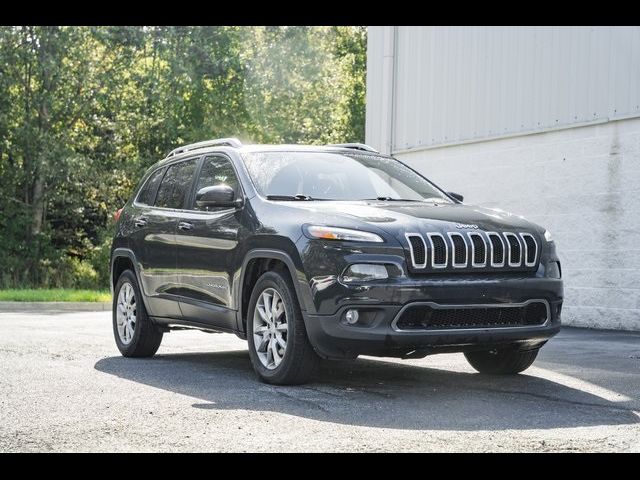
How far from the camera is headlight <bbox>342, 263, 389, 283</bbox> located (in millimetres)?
7098

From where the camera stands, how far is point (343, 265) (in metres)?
7.12

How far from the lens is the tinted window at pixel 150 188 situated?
10.1 metres

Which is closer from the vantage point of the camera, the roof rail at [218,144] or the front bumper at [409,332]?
the front bumper at [409,332]

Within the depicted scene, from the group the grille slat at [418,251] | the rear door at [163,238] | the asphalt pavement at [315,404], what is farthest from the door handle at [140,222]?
the grille slat at [418,251]

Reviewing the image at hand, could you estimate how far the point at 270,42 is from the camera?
140 ft

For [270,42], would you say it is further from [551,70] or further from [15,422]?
[15,422]

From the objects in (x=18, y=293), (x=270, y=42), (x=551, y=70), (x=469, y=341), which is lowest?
(x=18, y=293)

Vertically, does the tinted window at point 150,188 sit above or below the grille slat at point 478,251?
above

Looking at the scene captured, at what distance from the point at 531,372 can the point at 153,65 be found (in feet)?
97.3

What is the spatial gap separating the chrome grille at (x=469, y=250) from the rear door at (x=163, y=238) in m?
2.69

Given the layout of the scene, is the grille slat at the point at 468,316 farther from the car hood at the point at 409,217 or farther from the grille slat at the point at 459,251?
the car hood at the point at 409,217

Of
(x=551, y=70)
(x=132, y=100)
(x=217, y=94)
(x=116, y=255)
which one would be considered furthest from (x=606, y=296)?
(x=217, y=94)

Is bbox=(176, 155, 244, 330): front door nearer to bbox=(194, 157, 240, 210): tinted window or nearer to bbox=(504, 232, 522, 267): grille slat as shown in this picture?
bbox=(194, 157, 240, 210): tinted window

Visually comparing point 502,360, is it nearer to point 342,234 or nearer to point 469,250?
point 469,250
